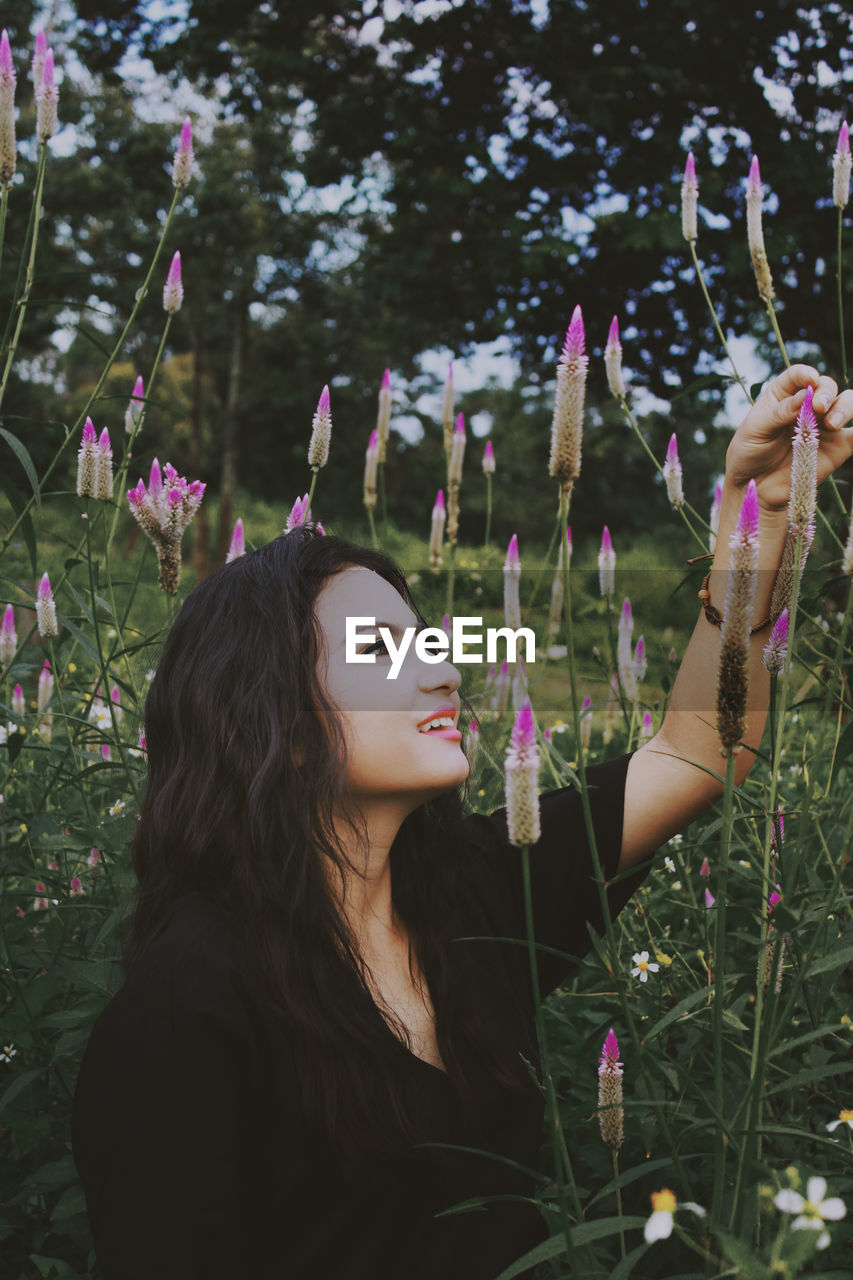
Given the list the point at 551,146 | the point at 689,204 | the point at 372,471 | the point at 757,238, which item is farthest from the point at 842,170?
the point at 551,146

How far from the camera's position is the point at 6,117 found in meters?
1.94

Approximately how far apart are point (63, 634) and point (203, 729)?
3.25 feet

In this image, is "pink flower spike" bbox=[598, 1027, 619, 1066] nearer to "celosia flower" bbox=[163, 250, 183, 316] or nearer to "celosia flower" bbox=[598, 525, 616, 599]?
"celosia flower" bbox=[598, 525, 616, 599]

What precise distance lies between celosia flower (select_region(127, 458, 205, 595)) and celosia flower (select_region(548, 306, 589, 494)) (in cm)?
94

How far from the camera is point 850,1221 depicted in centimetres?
143

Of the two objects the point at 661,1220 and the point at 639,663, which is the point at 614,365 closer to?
the point at 639,663

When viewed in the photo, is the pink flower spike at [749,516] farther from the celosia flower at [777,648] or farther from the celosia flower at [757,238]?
the celosia flower at [757,238]

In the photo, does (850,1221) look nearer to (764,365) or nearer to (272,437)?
(764,365)

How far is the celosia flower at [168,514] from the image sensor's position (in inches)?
74.2

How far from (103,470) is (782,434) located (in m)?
1.14

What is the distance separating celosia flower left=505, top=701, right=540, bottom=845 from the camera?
0.94 m

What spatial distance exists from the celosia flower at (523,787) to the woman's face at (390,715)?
0.54 m

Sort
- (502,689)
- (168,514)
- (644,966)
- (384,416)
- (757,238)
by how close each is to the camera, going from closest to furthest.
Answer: (168,514) < (757,238) < (644,966) < (384,416) < (502,689)

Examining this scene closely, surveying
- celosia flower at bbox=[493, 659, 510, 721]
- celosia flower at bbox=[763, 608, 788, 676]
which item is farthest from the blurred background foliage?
celosia flower at bbox=[763, 608, 788, 676]
